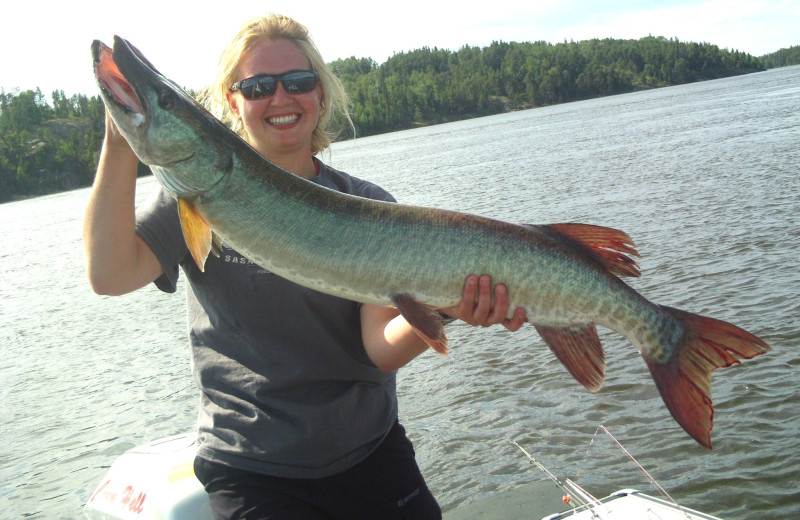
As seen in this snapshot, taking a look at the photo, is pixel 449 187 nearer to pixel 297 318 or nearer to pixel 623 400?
pixel 623 400

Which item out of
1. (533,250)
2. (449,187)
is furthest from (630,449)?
(449,187)

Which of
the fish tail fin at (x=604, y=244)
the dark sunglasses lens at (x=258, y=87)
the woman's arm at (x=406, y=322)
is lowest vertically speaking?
the woman's arm at (x=406, y=322)

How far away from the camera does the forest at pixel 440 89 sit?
89.4 m

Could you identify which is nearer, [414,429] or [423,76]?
[414,429]

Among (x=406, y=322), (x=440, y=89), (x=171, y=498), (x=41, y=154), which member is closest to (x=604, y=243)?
(x=406, y=322)

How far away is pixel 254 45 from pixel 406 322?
143cm

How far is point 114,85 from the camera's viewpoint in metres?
2.54

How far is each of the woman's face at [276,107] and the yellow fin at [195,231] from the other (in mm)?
607

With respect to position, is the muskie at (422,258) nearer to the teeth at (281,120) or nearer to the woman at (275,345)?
the woman at (275,345)

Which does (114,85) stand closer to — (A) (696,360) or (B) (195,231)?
(B) (195,231)

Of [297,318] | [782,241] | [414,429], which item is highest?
[297,318]

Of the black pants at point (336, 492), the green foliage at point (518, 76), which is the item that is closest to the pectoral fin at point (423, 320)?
the black pants at point (336, 492)

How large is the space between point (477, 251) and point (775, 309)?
775cm

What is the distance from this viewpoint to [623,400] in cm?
741
